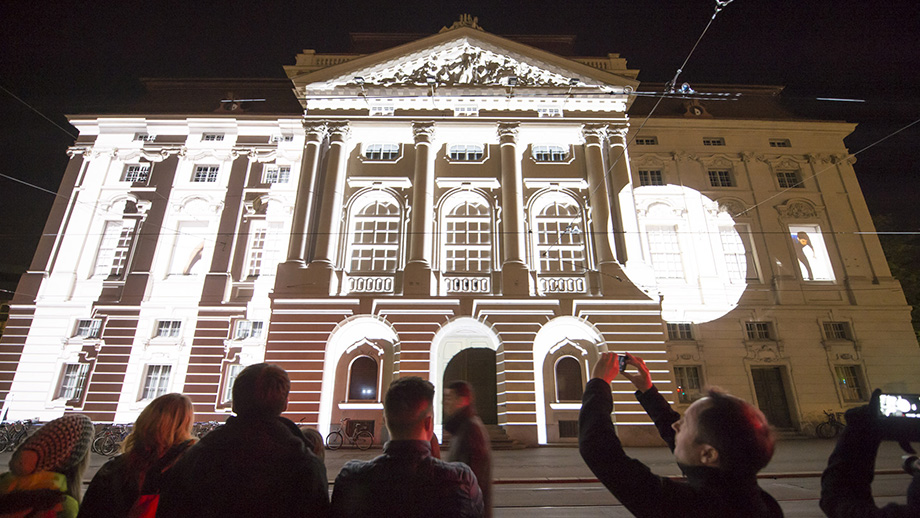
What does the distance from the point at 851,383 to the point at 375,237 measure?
2186 centimetres

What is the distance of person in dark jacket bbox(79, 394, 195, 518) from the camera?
277 centimetres

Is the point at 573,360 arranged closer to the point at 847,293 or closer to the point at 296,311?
the point at 296,311

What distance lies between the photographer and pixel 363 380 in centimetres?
1722

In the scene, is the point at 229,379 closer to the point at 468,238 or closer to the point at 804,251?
the point at 468,238

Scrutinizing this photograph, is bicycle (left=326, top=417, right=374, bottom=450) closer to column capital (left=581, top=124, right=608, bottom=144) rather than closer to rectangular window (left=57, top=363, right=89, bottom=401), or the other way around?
rectangular window (left=57, top=363, right=89, bottom=401)

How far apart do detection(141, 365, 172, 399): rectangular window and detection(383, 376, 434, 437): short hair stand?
65.5ft

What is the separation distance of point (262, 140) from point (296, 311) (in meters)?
10.6

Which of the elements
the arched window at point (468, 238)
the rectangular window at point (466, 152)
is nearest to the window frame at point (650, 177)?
the rectangular window at point (466, 152)

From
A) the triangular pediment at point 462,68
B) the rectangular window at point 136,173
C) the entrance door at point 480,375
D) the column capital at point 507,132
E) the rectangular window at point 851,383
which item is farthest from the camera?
the rectangular window at point 136,173

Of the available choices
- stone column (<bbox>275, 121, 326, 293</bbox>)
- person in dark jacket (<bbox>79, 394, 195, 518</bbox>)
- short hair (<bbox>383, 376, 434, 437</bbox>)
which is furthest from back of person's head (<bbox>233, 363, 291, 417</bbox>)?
stone column (<bbox>275, 121, 326, 293</bbox>)

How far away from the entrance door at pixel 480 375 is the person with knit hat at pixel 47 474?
1553cm

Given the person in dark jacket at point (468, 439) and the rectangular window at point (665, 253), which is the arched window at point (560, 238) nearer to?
the rectangular window at point (665, 253)

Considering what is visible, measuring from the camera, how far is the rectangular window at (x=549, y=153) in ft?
69.7

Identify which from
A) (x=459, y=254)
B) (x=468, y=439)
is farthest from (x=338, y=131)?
(x=468, y=439)
